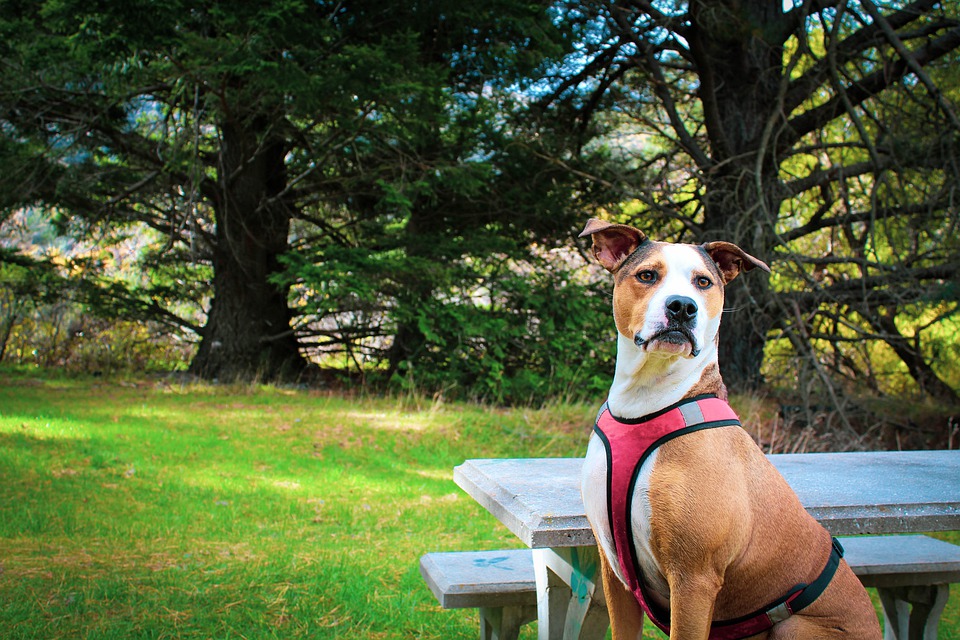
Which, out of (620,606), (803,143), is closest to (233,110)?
(803,143)

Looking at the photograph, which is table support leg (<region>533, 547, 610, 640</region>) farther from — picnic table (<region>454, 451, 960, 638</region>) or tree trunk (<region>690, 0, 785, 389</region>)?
tree trunk (<region>690, 0, 785, 389</region>)

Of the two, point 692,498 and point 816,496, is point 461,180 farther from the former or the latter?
point 692,498

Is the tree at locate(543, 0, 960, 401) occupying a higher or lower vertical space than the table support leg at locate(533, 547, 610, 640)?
higher

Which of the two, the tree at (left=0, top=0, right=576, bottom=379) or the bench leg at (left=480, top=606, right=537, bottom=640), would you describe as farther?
the tree at (left=0, top=0, right=576, bottom=379)

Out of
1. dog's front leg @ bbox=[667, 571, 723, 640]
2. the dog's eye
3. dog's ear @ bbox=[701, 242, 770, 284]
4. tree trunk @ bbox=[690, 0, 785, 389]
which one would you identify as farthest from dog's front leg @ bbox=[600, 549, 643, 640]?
tree trunk @ bbox=[690, 0, 785, 389]

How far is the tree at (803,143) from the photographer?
9273mm

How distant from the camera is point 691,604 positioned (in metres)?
2.17

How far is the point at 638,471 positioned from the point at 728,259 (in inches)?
30.0

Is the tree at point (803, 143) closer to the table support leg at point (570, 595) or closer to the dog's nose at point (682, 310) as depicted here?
the table support leg at point (570, 595)

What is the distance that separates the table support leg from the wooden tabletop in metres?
0.22

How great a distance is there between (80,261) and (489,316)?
18.2ft

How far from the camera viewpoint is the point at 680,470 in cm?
219

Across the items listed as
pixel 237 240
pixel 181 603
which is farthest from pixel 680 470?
pixel 237 240

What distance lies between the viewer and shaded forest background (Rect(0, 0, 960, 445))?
9008mm
